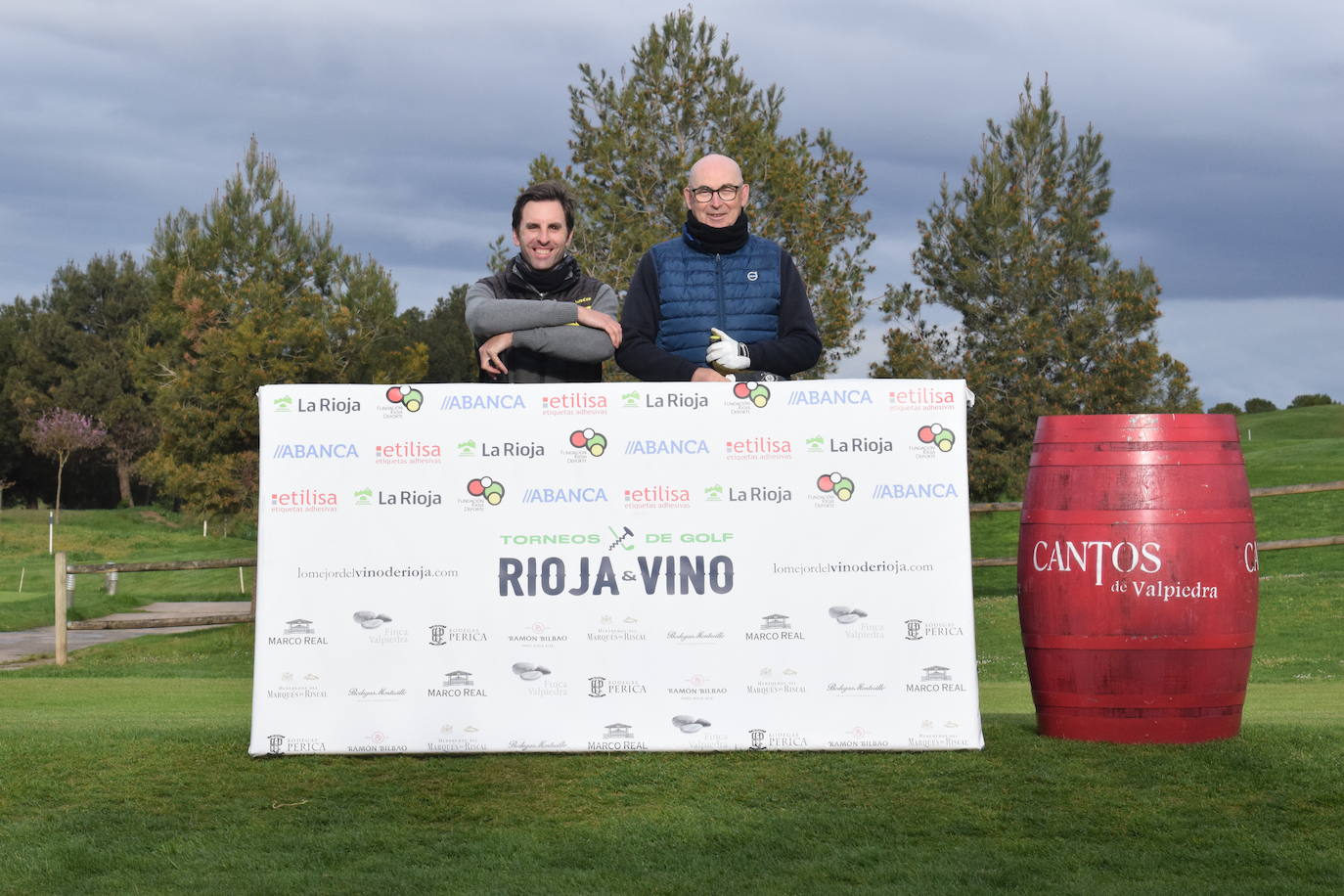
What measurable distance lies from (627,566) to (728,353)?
3.11ft

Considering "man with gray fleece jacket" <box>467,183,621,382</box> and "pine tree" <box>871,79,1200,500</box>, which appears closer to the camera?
"man with gray fleece jacket" <box>467,183,621,382</box>

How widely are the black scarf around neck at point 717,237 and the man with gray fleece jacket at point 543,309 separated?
447 millimetres

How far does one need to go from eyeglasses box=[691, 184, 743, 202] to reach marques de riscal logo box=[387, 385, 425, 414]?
143 cm

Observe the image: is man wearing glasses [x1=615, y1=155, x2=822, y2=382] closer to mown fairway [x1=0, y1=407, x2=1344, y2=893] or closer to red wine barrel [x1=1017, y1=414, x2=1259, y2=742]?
red wine barrel [x1=1017, y1=414, x2=1259, y2=742]

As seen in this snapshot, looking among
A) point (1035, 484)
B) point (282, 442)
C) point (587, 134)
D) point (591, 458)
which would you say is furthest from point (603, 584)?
point (587, 134)

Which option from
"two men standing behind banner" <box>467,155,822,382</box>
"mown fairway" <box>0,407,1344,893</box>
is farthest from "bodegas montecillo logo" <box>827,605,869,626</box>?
"two men standing behind banner" <box>467,155,822,382</box>

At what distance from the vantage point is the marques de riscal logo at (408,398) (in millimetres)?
5500

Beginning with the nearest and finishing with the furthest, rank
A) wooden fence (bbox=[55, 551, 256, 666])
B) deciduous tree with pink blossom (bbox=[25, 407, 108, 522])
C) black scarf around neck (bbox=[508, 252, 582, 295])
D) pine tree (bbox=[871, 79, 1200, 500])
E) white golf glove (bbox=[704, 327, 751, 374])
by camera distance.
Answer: white golf glove (bbox=[704, 327, 751, 374]) → black scarf around neck (bbox=[508, 252, 582, 295]) → wooden fence (bbox=[55, 551, 256, 666]) → pine tree (bbox=[871, 79, 1200, 500]) → deciduous tree with pink blossom (bbox=[25, 407, 108, 522])

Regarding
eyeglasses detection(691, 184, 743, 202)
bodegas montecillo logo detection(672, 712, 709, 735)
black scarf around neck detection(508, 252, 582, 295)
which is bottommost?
bodegas montecillo logo detection(672, 712, 709, 735)

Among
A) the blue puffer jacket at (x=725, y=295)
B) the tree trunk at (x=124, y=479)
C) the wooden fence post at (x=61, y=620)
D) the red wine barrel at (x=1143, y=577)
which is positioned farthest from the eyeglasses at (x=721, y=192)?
the tree trunk at (x=124, y=479)

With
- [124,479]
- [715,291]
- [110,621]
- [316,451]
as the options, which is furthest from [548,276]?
[124,479]

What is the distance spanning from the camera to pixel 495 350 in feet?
19.4

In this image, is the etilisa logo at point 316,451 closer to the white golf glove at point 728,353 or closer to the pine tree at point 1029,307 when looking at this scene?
the white golf glove at point 728,353

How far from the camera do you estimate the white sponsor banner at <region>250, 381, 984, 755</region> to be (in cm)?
545
